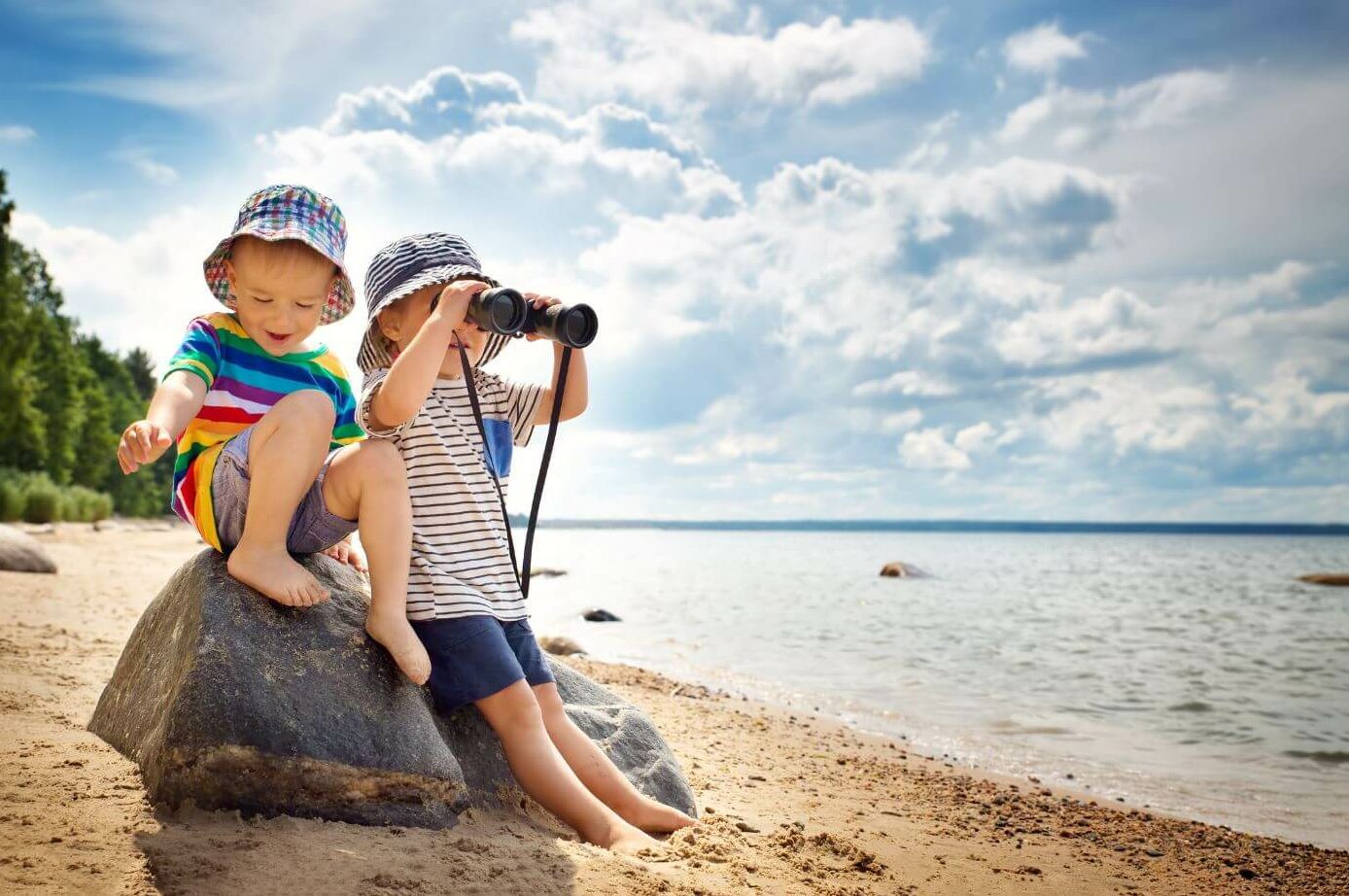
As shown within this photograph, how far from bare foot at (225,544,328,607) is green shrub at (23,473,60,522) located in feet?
87.1

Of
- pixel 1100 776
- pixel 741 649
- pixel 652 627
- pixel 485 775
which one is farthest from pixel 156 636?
pixel 652 627

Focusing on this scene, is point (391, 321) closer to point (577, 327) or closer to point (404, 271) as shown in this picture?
point (404, 271)

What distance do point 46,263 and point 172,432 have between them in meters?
37.0

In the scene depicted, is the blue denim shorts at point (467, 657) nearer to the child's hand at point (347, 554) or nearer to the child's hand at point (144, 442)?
the child's hand at point (347, 554)

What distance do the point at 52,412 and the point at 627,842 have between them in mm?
39095

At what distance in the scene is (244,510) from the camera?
3.04 metres

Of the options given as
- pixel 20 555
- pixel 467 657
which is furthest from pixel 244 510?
pixel 20 555

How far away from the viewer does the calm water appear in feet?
20.7

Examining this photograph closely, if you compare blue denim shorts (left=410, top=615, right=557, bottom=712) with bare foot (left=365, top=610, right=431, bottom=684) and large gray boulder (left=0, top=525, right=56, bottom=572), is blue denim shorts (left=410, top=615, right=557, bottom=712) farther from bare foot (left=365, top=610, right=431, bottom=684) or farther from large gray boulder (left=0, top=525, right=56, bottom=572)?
large gray boulder (left=0, top=525, right=56, bottom=572)

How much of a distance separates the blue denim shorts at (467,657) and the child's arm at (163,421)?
36.9 inches

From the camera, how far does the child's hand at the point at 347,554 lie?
351 centimetres

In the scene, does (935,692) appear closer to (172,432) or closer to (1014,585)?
(172,432)

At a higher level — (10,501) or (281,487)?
(281,487)

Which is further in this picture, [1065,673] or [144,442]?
[1065,673]
